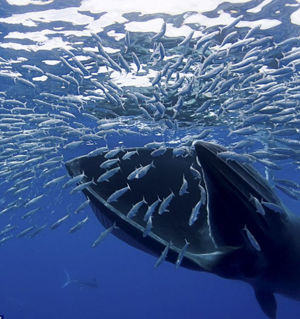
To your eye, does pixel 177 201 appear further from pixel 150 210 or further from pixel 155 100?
pixel 155 100

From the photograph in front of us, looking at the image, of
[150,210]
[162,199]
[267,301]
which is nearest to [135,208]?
[150,210]

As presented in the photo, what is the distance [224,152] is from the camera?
270cm

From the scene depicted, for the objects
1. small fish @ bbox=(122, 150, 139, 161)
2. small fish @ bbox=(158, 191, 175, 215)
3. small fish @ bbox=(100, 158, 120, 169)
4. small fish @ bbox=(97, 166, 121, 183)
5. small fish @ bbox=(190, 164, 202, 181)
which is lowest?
small fish @ bbox=(158, 191, 175, 215)

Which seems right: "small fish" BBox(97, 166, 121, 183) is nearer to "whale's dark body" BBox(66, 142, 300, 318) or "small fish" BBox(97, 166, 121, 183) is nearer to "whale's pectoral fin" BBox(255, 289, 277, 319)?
"whale's dark body" BBox(66, 142, 300, 318)

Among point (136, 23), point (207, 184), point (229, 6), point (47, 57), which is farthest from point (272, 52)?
point (207, 184)

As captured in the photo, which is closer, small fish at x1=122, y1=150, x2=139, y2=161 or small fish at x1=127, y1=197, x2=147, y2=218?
small fish at x1=127, y1=197, x2=147, y2=218

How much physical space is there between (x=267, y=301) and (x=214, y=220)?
226cm

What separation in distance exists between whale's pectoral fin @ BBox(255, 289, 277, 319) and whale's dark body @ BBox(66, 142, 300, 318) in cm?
24

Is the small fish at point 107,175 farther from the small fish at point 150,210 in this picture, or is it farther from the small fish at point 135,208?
the small fish at point 150,210

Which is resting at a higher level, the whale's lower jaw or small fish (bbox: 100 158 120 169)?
small fish (bbox: 100 158 120 169)

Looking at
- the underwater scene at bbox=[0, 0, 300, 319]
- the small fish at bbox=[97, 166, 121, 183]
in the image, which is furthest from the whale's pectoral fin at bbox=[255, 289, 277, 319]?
the small fish at bbox=[97, 166, 121, 183]

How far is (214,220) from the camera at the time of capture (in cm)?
307

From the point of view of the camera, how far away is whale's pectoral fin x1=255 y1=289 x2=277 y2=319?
4.34m

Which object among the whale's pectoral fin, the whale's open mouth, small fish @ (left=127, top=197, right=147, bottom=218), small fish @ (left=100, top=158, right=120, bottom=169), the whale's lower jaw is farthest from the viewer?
the whale's pectoral fin
